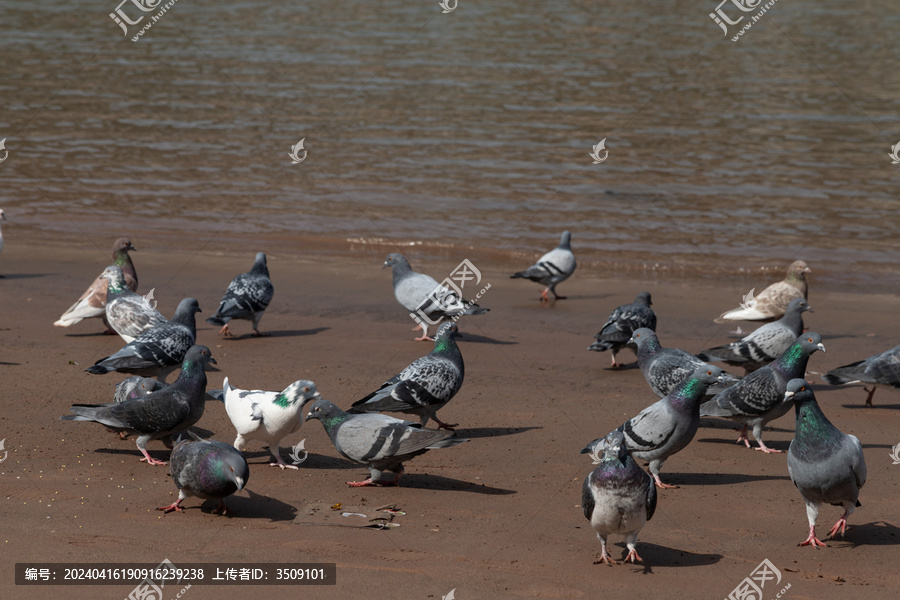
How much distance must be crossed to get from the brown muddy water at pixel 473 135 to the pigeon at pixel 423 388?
330 inches

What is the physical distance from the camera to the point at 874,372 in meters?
9.48

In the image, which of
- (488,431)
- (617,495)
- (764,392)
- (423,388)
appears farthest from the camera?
(488,431)

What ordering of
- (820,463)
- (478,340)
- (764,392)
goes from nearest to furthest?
(820,463)
(764,392)
(478,340)

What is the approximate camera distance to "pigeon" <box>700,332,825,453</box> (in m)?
8.28

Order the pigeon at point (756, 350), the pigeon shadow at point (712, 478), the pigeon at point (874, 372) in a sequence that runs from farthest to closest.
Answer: the pigeon at point (756, 350) → the pigeon at point (874, 372) → the pigeon shadow at point (712, 478)

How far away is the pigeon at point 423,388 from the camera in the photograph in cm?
834

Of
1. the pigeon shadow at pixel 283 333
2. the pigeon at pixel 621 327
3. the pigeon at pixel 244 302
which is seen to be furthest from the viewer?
the pigeon shadow at pixel 283 333

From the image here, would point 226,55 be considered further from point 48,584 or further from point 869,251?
point 48,584

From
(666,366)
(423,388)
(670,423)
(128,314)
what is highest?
(670,423)

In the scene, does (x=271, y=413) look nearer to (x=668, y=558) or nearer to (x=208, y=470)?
(x=208, y=470)

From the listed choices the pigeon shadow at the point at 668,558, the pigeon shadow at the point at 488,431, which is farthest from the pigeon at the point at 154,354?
the pigeon shadow at the point at 668,558

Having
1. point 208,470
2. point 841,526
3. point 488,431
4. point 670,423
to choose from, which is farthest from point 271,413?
point 841,526

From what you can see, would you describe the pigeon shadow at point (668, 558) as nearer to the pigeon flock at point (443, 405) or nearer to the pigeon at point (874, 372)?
the pigeon flock at point (443, 405)
